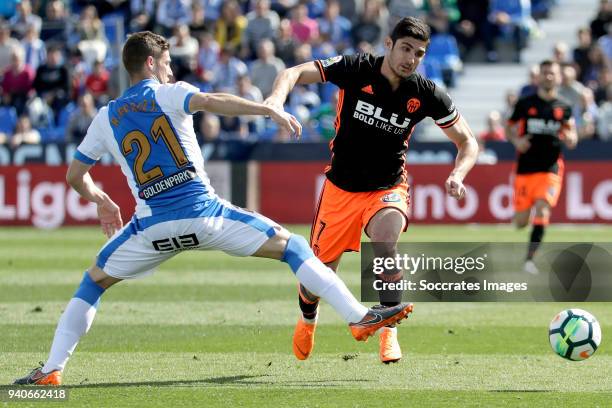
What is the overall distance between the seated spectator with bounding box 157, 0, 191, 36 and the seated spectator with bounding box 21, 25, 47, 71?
2684mm

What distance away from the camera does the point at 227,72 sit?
25.3 meters

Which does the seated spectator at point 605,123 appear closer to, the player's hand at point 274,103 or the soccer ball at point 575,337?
the soccer ball at point 575,337

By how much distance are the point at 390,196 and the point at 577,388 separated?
79.9 inches

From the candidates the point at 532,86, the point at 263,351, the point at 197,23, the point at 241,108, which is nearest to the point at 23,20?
the point at 197,23

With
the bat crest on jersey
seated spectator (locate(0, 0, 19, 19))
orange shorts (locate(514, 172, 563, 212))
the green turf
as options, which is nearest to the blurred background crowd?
seated spectator (locate(0, 0, 19, 19))

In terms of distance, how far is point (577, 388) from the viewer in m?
7.85

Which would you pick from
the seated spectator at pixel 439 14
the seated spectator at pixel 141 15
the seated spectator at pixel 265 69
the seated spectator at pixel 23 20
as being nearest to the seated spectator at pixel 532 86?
the seated spectator at pixel 439 14

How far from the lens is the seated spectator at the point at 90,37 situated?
26562 mm

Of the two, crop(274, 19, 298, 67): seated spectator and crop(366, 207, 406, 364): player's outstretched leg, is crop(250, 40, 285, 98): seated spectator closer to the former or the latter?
crop(274, 19, 298, 67): seated spectator

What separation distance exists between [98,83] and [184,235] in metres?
18.5

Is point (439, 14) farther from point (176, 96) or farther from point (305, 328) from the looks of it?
Result: point (176, 96)

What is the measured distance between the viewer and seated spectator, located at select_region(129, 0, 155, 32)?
1077 inches

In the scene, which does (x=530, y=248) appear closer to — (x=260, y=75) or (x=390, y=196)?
(x=390, y=196)

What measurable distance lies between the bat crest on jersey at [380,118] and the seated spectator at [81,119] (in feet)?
52.1
